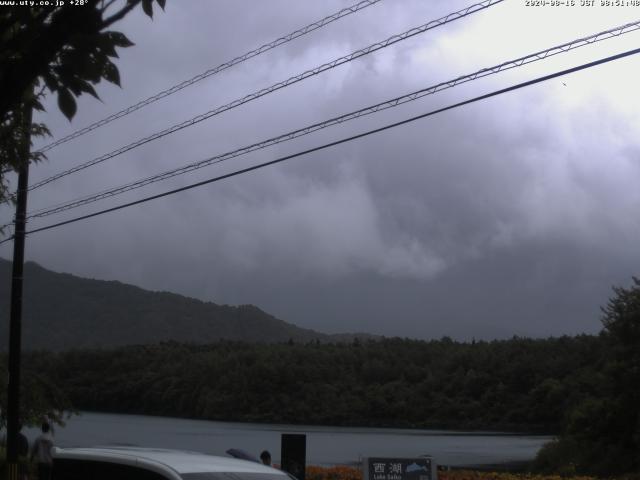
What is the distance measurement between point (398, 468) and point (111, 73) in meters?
8.62

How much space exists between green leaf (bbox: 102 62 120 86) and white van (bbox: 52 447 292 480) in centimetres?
341

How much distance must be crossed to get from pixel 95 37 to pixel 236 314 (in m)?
149

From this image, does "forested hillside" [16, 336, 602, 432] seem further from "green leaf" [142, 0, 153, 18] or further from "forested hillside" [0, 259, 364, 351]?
"forested hillside" [0, 259, 364, 351]

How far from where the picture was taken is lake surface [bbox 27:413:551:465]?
29.0 metres

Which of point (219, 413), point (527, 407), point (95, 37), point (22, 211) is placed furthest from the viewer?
point (219, 413)

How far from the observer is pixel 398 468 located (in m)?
12.1

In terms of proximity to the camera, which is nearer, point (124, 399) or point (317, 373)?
point (124, 399)

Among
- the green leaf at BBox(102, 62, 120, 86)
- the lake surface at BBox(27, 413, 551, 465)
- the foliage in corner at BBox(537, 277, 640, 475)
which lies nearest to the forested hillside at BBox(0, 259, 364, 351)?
the lake surface at BBox(27, 413, 551, 465)

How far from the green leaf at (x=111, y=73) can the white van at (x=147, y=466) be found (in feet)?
11.2

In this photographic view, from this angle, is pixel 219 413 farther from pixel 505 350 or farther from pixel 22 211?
pixel 22 211

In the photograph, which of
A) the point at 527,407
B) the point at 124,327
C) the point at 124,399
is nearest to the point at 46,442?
the point at 124,399

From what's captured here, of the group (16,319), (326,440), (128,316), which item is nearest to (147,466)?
(16,319)

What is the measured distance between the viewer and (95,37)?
460cm

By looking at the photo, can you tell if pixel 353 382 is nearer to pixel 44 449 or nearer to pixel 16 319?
pixel 16 319
